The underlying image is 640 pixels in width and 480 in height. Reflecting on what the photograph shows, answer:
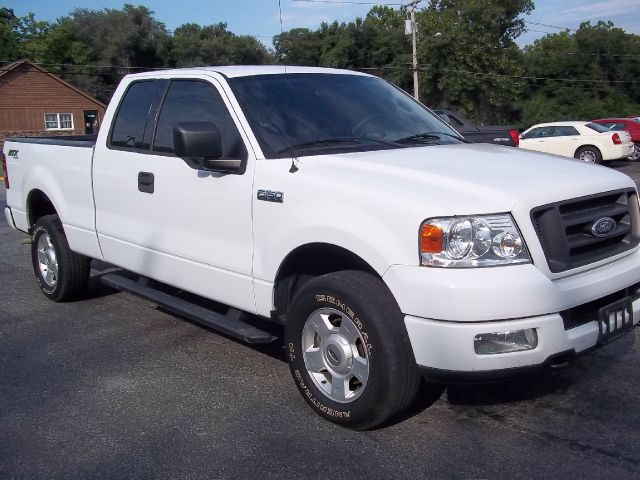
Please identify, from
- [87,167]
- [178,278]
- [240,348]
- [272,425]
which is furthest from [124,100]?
[272,425]

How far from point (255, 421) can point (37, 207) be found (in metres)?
4.00

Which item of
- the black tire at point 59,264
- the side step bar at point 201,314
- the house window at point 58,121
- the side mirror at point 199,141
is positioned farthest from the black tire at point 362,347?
the house window at point 58,121

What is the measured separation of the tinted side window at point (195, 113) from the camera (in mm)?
4547

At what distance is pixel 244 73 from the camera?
4914 millimetres

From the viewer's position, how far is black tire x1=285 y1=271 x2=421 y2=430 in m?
3.55

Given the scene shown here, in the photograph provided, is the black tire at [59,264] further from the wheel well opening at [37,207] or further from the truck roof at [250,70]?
the truck roof at [250,70]

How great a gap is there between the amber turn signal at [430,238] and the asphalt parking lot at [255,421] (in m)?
1.06

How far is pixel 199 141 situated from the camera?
167 inches

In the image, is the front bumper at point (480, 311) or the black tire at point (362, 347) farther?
the black tire at point (362, 347)

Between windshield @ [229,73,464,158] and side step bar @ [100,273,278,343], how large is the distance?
3.52 ft

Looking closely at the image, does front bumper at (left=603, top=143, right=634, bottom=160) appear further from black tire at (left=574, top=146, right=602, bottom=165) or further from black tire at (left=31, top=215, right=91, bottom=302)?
black tire at (left=31, top=215, right=91, bottom=302)

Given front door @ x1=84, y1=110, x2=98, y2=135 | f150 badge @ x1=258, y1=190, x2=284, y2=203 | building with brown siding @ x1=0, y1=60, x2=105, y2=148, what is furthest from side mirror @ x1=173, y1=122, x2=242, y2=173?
front door @ x1=84, y1=110, x2=98, y2=135

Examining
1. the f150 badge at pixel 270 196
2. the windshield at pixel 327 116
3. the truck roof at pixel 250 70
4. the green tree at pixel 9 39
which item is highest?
the green tree at pixel 9 39

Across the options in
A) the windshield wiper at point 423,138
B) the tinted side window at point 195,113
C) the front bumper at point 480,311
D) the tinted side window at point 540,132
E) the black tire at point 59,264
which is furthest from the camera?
the tinted side window at point 540,132
